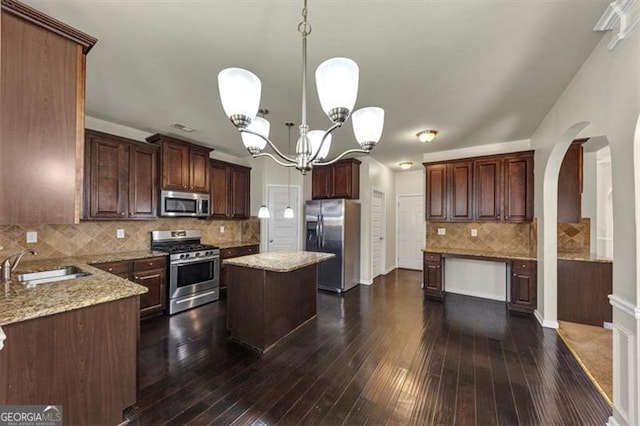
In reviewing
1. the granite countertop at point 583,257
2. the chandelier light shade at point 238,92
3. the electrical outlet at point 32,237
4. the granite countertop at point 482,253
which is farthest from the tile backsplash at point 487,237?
the electrical outlet at point 32,237

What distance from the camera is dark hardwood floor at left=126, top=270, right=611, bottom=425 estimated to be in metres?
1.90

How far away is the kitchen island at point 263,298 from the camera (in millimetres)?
2795

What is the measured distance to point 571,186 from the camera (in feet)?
12.0

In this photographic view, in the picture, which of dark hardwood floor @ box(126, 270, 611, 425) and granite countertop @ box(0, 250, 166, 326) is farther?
dark hardwood floor @ box(126, 270, 611, 425)

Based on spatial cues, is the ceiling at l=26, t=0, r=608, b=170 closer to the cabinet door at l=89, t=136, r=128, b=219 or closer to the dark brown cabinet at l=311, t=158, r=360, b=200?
the cabinet door at l=89, t=136, r=128, b=219

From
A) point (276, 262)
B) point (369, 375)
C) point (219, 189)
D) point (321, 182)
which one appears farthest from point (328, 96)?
point (321, 182)

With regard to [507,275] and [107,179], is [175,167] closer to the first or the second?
[107,179]

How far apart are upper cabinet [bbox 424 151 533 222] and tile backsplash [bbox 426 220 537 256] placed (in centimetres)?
39

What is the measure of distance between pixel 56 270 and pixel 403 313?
4087mm

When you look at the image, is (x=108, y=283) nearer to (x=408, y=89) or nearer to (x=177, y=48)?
(x=177, y=48)

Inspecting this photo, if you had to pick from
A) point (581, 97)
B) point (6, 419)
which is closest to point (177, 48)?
point (6, 419)

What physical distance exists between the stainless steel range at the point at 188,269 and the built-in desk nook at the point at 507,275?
3686mm

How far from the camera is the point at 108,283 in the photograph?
6.36 feet

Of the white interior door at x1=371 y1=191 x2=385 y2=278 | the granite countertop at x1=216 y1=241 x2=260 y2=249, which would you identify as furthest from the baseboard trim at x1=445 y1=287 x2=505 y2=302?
the granite countertop at x1=216 y1=241 x2=260 y2=249
